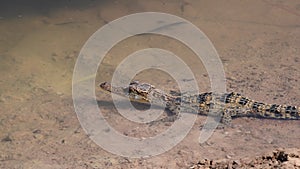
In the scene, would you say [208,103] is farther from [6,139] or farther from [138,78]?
[6,139]

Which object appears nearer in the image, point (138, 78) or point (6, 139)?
point (6, 139)

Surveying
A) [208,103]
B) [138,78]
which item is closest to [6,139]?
[138,78]

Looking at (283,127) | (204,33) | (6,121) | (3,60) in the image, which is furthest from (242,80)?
(3,60)

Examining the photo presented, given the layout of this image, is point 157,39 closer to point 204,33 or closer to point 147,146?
point 204,33

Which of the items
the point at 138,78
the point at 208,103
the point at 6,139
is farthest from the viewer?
the point at 138,78

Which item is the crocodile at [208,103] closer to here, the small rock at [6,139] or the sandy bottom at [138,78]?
the sandy bottom at [138,78]

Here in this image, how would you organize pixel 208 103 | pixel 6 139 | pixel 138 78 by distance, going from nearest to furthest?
pixel 6 139, pixel 208 103, pixel 138 78

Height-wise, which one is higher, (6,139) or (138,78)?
(138,78)
